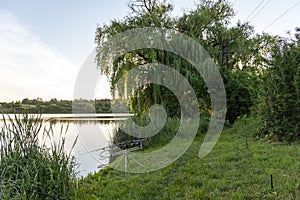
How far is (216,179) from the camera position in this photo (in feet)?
11.0

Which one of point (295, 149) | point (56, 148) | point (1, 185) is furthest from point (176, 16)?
point (1, 185)

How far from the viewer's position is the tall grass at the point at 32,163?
8.79ft

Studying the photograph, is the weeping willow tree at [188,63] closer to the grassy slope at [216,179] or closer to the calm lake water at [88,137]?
the calm lake water at [88,137]

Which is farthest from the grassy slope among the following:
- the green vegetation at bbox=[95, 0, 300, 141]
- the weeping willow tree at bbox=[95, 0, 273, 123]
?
the weeping willow tree at bbox=[95, 0, 273, 123]

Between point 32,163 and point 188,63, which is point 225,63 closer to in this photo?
point 188,63

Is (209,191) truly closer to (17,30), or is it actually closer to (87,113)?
(87,113)

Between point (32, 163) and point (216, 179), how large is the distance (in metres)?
2.09

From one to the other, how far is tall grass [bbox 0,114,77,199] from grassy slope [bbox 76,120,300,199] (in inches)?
14.0

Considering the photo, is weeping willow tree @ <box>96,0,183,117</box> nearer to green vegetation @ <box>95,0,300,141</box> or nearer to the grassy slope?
green vegetation @ <box>95,0,300,141</box>

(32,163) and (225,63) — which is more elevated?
(225,63)

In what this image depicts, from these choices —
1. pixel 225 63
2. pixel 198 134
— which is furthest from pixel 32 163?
pixel 225 63

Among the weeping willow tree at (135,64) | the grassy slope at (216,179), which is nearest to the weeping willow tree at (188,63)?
the weeping willow tree at (135,64)

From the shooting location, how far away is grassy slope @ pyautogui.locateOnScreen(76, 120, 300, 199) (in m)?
2.84

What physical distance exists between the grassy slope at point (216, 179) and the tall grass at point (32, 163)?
0.36 meters
